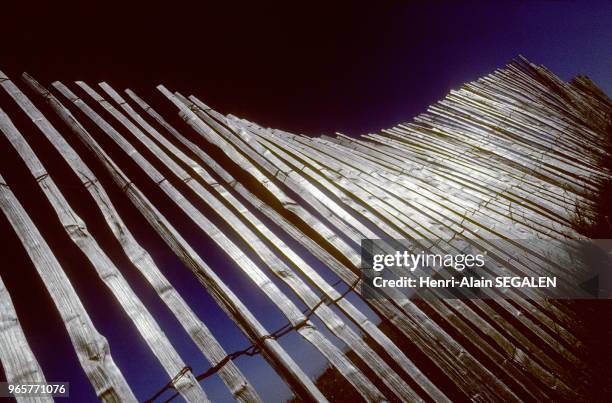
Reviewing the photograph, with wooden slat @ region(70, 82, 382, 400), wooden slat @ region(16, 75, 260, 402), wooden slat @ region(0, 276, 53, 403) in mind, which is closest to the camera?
wooden slat @ region(0, 276, 53, 403)

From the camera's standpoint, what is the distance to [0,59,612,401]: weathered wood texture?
1.22 meters

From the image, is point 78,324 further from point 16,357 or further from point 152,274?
point 152,274

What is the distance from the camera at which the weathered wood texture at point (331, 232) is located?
1218 mm

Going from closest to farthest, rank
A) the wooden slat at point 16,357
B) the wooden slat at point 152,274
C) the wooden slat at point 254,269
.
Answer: the wooden slat at point 16,357 < the wooden slat at point 152,274 < the wooden slat at point 254,269

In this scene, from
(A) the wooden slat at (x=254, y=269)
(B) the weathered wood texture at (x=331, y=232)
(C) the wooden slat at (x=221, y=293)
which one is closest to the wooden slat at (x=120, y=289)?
(B) the weathered wood texture at (x=331, y=232)

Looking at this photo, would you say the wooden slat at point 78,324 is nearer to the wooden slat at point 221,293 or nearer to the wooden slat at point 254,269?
the wooden slat at point 221,293

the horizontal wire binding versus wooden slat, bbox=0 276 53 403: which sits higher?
wooden slat, bbox=0 276 53 403

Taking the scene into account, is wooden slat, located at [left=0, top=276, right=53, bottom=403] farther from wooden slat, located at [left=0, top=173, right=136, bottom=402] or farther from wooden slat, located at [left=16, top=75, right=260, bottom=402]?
wooden slat, located at [left=16, top=75, right=260, bottom=402]

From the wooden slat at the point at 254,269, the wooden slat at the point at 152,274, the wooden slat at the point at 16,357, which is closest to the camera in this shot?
the wooden slat at the point at 16,357

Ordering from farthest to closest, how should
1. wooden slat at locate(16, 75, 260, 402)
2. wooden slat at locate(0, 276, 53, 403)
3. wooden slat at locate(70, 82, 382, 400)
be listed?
wooden slat at locate(70, 82, 382, 400) → wooden slat at locate(16, 75, 260, 402) → wooden slat at locate(0, 276, 53, 403)

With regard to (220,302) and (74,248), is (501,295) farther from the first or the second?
(74,248)

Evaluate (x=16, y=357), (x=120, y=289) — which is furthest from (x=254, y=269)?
(x=16, y=357)

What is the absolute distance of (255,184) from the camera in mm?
2186

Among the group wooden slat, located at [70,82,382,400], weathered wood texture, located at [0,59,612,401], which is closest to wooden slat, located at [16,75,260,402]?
weathered wood texture, located at [0,59,612,401]
